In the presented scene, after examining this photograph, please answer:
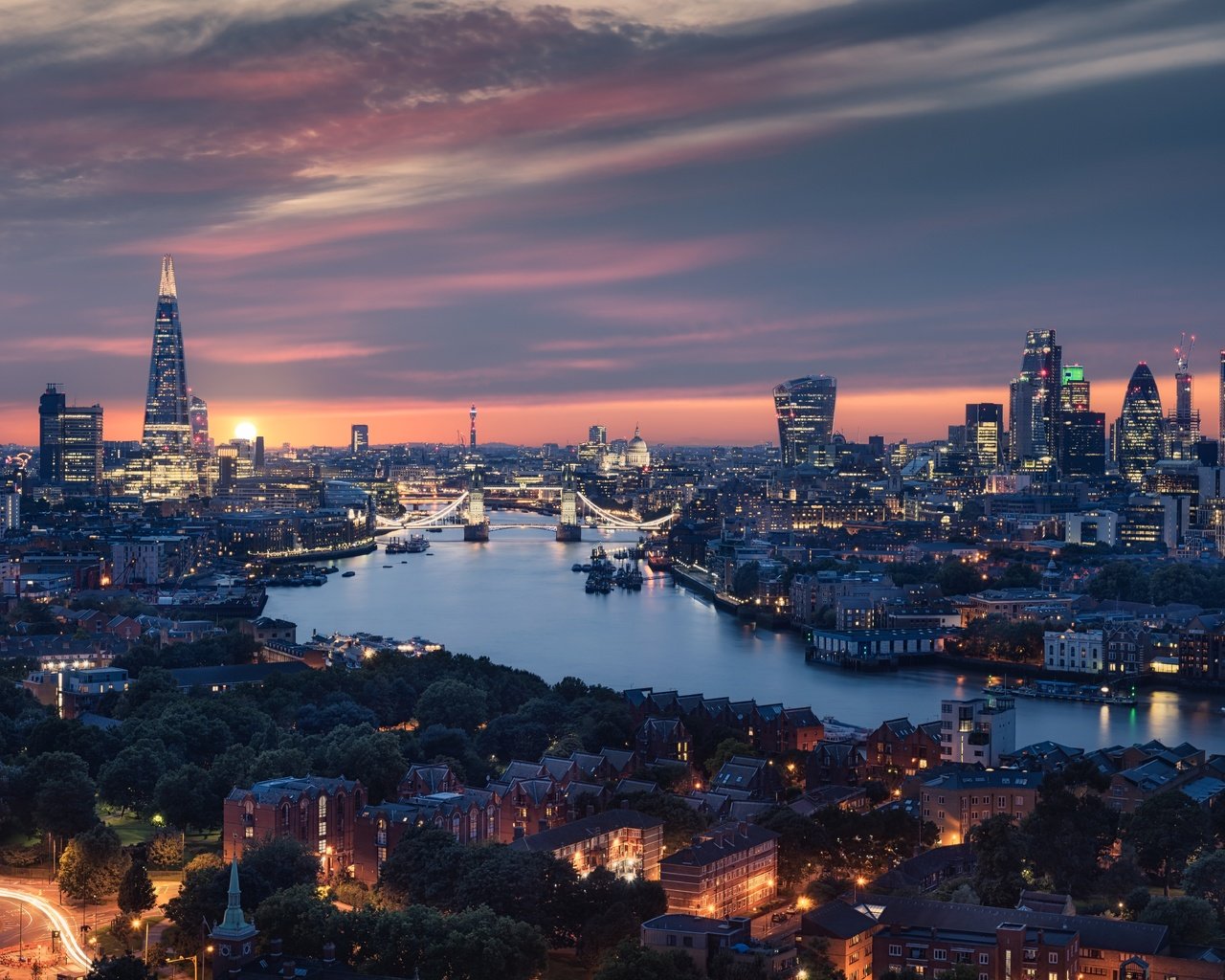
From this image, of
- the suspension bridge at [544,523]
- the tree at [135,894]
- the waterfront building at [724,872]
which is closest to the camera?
the tree at [135,894]

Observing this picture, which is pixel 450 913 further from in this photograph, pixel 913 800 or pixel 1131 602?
pixel 1131 602

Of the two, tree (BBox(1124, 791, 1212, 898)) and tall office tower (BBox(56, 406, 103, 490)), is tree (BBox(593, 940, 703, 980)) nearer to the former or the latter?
tree (BBox(1124, 791, 1212, 898))

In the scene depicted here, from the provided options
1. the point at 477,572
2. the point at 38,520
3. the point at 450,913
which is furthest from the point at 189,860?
the point at 38,520

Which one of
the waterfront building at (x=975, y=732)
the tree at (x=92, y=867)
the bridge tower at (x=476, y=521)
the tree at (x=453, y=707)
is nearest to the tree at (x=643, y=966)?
the tree at (x=92, y=867)

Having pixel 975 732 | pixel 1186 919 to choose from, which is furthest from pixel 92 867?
pixel 975 732

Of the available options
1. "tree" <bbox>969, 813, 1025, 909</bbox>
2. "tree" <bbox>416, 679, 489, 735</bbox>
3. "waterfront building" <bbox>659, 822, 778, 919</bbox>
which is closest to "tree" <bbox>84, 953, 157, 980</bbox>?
"waterfront building" <bbox>659, 822, 778, 919</bbox>

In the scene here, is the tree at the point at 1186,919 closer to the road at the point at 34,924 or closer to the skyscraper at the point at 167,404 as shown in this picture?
the road at the point at 34,924

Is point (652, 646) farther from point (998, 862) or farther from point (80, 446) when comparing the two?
point (80, 446)
